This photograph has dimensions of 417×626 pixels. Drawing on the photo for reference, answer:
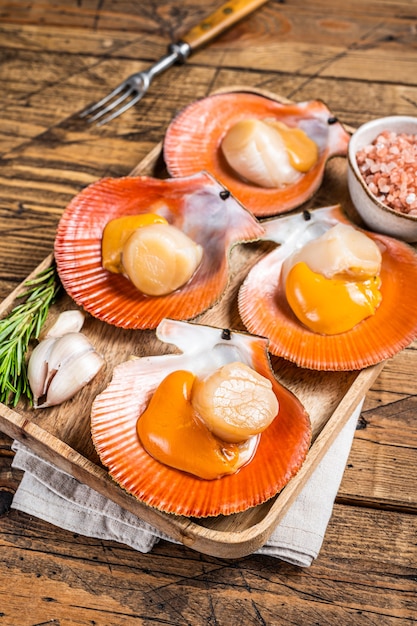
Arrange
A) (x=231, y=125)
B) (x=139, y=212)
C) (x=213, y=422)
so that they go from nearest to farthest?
(x=213, y=422), (x=139, y=212), (x=231, y=125)

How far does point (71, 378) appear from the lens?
1.54 metres

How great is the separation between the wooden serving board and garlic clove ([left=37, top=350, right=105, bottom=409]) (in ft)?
0.08

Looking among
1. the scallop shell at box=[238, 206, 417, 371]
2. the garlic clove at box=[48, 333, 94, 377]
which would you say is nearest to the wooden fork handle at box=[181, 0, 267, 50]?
the scallop shell at box=[238, 206, 417, 371]

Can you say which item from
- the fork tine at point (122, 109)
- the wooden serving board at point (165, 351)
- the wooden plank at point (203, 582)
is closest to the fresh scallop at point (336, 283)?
the wooden serving board at point (165, 351)

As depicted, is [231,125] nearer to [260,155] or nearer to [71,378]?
[260,155]

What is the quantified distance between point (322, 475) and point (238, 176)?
758 mm

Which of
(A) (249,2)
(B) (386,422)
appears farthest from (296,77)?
(B) (386,422)

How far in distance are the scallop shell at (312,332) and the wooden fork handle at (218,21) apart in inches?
34.9

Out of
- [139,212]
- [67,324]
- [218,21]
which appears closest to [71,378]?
[67,324]

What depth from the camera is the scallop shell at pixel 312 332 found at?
5.16 ft

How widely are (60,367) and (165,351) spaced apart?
23cm

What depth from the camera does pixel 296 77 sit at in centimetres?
233

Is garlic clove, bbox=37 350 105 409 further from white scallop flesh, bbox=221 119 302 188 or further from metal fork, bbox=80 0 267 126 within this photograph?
metal fork, bbox=80 0 267 126

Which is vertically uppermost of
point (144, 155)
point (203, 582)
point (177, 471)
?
point (144, 155)
